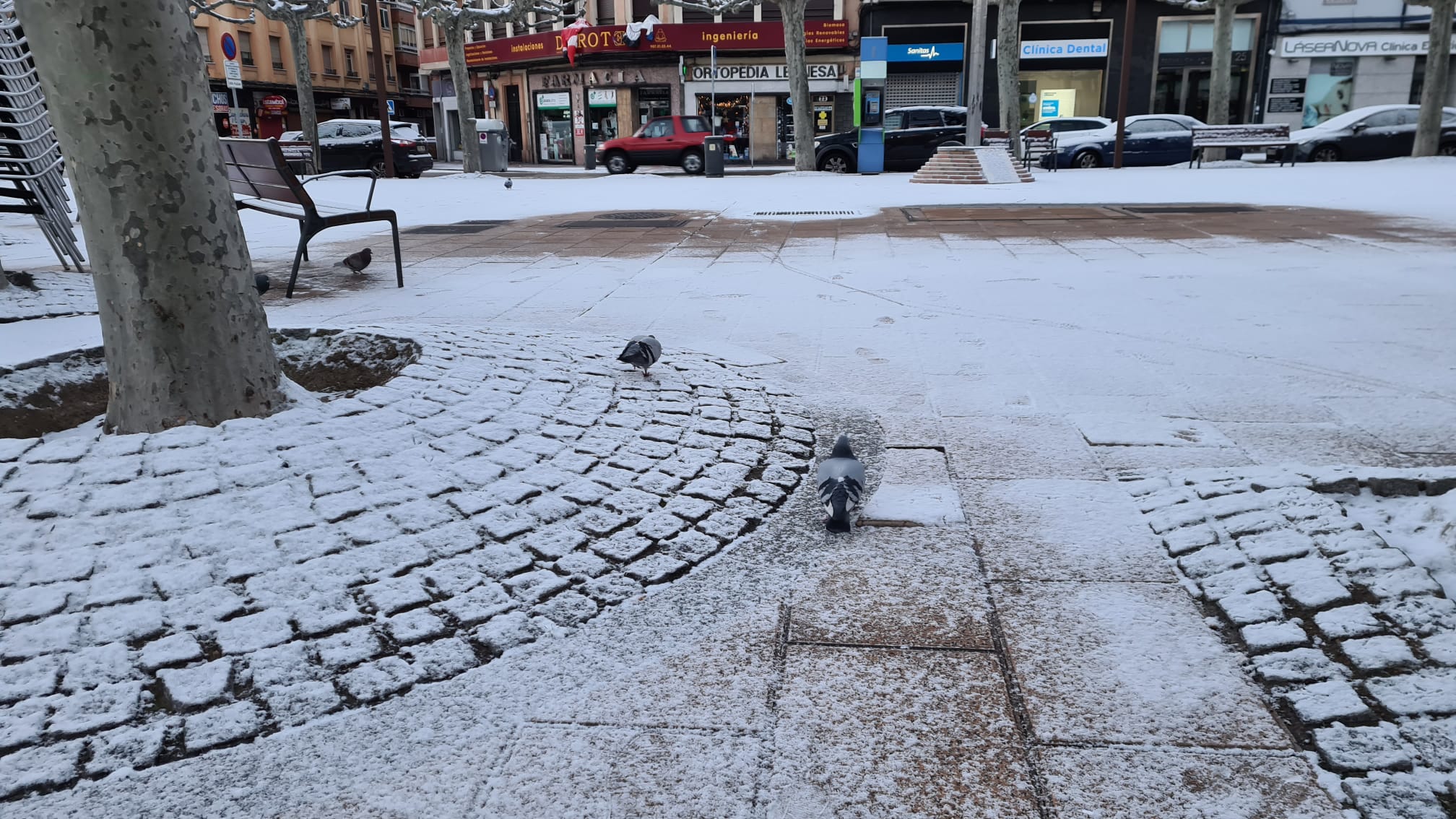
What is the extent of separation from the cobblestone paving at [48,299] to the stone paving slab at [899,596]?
4482mm

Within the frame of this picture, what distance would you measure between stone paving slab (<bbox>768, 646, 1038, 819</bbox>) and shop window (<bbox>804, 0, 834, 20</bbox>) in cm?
3569

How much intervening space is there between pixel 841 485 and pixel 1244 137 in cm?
2317

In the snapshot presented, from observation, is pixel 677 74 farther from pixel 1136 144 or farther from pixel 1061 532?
pixel 1061 532

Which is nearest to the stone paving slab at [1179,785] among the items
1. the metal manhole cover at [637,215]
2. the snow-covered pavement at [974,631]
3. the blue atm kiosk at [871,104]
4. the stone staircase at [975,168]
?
the snow-covered pavement at [974,631]

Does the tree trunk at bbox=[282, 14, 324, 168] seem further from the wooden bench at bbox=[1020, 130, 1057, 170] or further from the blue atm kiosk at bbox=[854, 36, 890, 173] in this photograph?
the wooden bench at bbox=[1020, 130, 1057, 170]

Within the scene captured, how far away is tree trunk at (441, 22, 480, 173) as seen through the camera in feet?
87.3

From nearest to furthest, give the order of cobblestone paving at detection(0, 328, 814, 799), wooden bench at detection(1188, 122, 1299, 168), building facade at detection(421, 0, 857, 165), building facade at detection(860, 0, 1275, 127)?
cobblestone paving at detection(0, 328, 814, 799), wooden bench at detection(1188, 122, 1299, 168), building facade at detection(860, 0, 1275, 127), building facade at detection(421, 0, 857, 165)

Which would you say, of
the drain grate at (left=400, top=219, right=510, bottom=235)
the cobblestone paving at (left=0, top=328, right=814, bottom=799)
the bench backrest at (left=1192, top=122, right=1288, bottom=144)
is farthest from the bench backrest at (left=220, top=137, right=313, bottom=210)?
the bench backrest at (left=1192, top=122, right=1288, bottom=144)

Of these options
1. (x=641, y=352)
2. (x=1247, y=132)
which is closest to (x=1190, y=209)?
(x=641, y=352)

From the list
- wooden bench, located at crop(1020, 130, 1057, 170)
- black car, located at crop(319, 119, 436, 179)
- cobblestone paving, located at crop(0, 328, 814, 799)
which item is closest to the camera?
cobblestone paving, located at crop(0, 328, 814, 799)

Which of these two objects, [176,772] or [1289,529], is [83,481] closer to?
[176,772]

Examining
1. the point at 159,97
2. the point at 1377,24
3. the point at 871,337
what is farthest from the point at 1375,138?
the point at 159,97

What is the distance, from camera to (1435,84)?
69.8 feet

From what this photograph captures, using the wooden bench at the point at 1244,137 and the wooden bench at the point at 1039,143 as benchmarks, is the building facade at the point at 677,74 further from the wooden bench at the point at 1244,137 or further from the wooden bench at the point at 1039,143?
the wooden bench at the point at 1244,137
